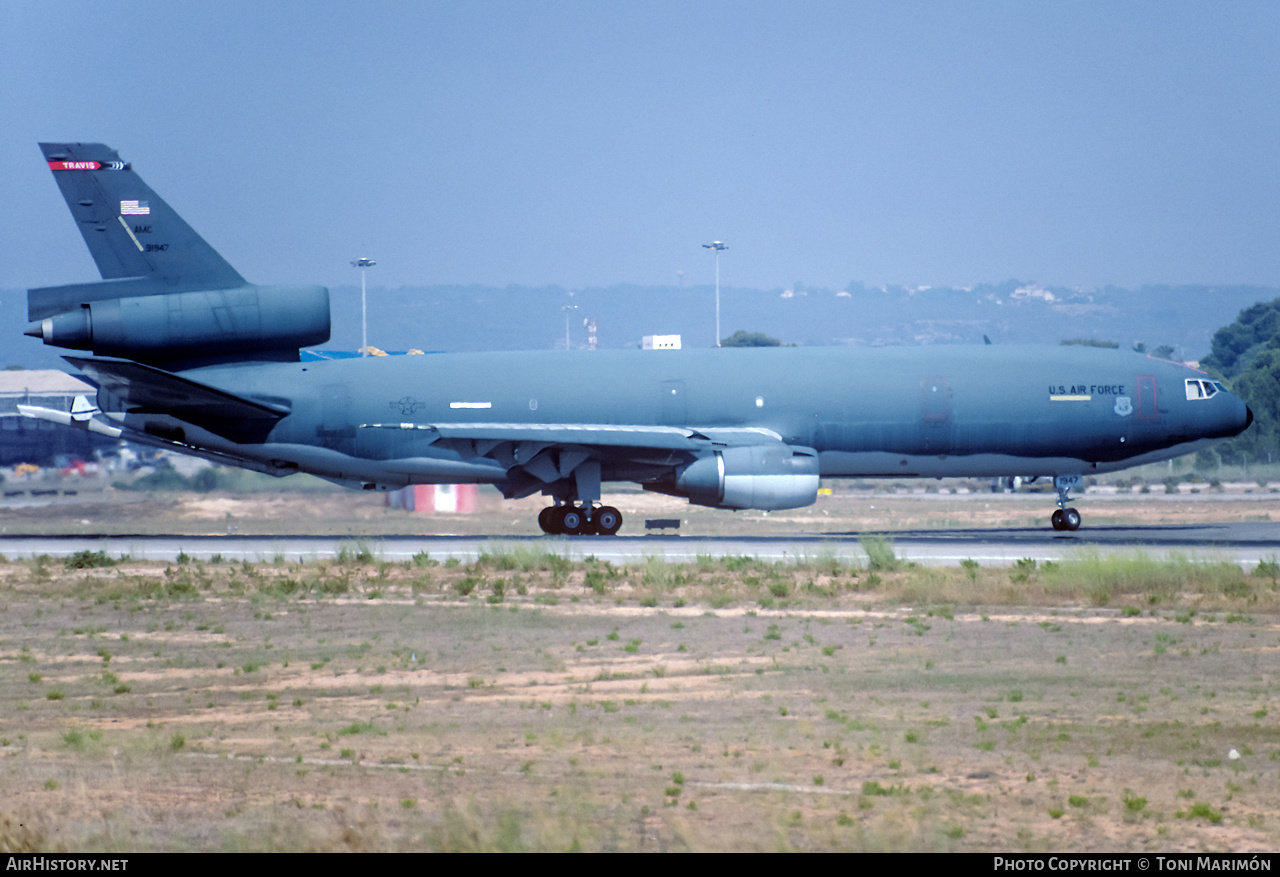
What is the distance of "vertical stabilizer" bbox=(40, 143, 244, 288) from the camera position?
102 feet

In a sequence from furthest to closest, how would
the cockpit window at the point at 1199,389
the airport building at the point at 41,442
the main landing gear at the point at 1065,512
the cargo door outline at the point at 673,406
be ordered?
the airport building at the point at 41,442, the main landing gear at the point at 1065,512, the cockpit window at the point at 1199,389, the cargo door outline at the point at 673,406

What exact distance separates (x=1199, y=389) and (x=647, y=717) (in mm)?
26141

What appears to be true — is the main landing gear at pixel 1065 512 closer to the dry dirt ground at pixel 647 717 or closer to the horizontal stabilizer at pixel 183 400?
the dry dirt ground at pixel 647 717

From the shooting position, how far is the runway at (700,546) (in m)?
26.5

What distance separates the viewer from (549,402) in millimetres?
32188

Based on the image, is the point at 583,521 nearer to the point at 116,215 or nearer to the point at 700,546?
the point at 700,546

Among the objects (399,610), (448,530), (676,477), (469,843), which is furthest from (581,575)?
(469,843)

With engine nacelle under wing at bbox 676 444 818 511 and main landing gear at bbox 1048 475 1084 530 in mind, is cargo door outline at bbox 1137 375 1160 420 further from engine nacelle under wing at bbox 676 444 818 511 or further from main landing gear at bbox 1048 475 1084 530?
engine nacelle under wing at bbox 676 444 818 511

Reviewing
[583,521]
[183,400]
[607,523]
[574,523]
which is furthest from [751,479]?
[183,400]

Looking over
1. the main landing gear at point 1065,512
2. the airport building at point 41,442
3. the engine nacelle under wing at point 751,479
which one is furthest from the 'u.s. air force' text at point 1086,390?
the airport building at point 41,442

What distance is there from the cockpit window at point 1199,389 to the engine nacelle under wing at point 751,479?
10.6 metres

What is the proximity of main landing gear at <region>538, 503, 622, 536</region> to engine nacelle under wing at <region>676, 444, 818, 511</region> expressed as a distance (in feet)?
8.16
